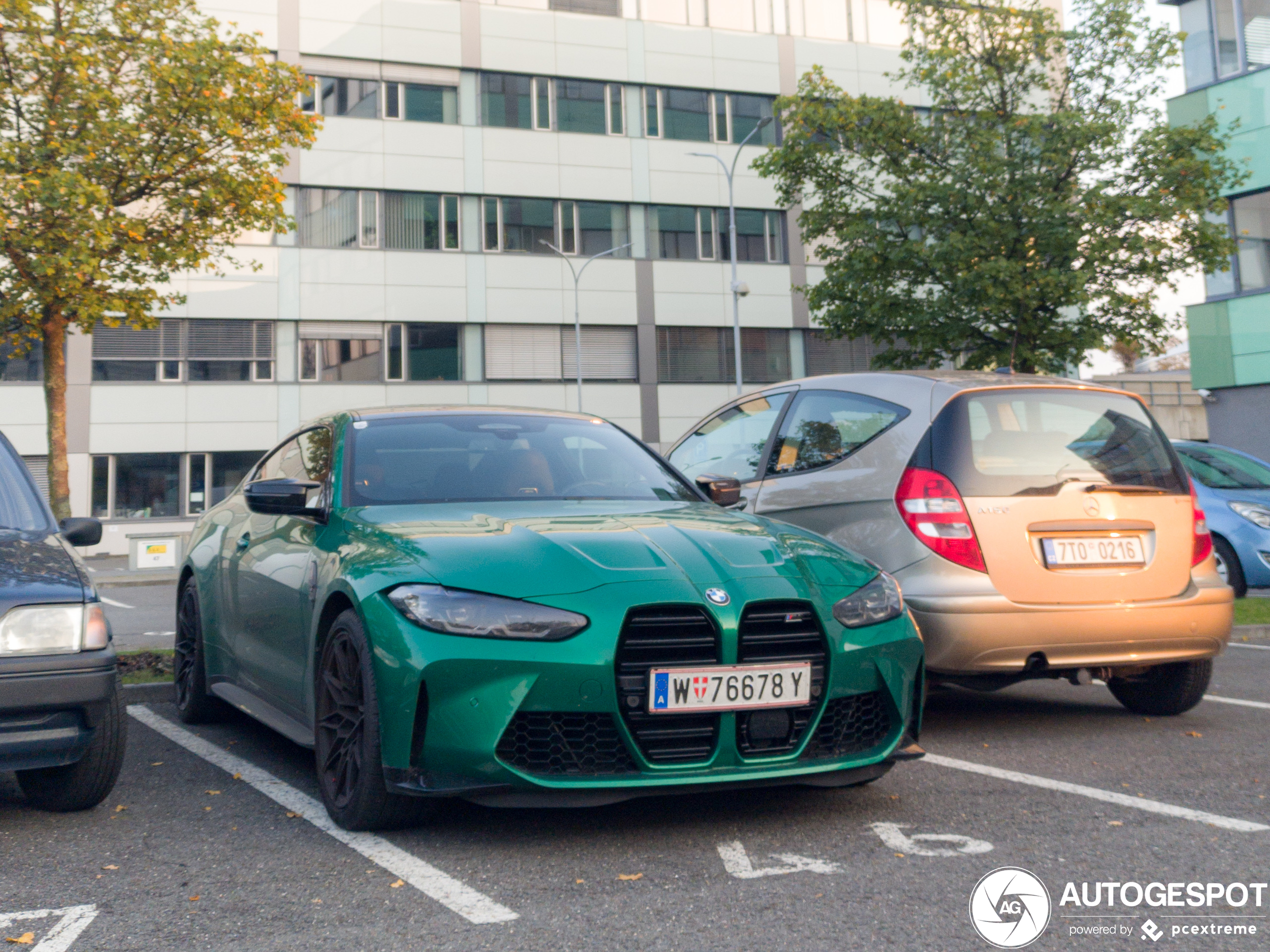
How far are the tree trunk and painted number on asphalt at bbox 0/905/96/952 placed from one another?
1093cm

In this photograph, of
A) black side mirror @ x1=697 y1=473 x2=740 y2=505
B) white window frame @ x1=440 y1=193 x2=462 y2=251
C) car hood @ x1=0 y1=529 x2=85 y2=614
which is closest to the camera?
car hood @ x1=0 y1=529 x2=85 y2=614

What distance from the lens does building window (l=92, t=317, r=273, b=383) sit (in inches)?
1187

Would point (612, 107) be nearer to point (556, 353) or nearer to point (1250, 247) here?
point (556, 353)

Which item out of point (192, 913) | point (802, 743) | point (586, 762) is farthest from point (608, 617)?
point (192, 913)

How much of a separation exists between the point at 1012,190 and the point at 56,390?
13340mm

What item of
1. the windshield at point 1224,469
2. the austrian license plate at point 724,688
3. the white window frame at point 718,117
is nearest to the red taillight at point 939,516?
the austrian license plate at point 724,688

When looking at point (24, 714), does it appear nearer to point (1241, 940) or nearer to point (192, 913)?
point (192, 913)

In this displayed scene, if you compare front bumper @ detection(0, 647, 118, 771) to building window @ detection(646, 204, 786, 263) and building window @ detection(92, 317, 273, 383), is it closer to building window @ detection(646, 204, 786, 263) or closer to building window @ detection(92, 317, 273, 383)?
building window @ detection(92, 317, 273, 383)

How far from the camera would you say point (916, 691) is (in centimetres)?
420

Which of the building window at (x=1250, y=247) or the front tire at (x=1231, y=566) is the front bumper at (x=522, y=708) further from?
the building window at (x=1250, y=247)

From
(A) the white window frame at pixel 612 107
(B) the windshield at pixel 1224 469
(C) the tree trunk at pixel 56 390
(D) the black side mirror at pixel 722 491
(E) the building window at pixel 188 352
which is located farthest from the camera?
(A) the white window frame at pixel 612 107

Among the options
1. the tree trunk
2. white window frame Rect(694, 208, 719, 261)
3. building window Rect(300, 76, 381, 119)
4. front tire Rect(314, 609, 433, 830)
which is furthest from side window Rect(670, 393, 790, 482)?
white window frame Rect(694, 208, 719, 261)

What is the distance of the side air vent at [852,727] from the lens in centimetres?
389

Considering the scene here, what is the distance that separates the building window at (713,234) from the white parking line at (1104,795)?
30758 mm
